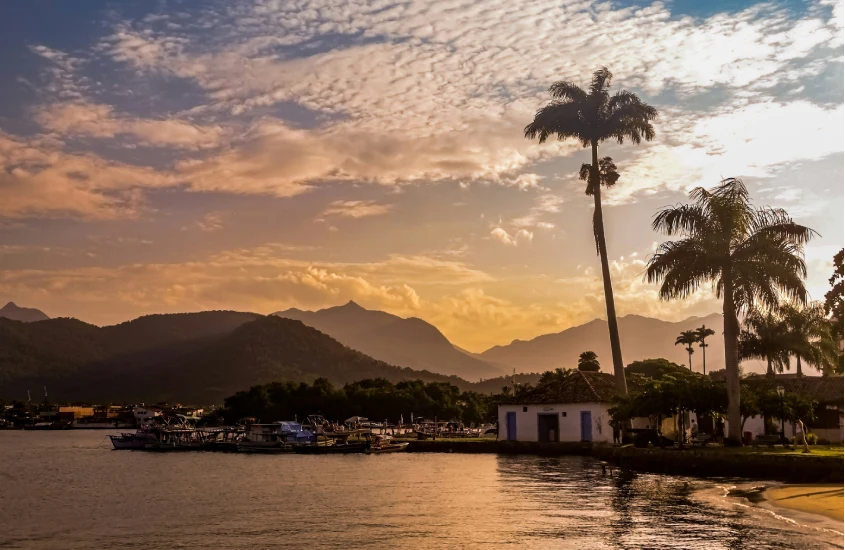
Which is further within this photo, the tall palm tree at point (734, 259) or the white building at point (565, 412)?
the white building at point (565, 412)

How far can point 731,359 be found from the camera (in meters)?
52.4

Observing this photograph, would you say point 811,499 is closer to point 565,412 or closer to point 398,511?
point 398,511

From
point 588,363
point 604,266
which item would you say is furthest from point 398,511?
point 588,363

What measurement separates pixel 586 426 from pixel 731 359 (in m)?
23.8

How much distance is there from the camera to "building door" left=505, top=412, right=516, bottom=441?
80688 mm

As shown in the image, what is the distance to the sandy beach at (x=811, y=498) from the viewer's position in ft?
108

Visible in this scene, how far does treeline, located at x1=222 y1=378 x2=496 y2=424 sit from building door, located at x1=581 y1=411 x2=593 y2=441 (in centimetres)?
6969

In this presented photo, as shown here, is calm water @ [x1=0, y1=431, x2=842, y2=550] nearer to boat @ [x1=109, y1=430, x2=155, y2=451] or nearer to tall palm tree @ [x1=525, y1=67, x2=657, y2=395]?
tall palm tree @ [x1=525, y1=67, x2=657, y2=395]

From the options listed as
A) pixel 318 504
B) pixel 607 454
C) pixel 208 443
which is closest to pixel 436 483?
pixel 318 504

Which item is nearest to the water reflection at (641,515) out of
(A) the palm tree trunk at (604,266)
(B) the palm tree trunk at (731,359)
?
(B) the palm tree trunk at (731,359)

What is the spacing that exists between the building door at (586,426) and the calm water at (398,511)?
5986 mm

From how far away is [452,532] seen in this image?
32.8 m

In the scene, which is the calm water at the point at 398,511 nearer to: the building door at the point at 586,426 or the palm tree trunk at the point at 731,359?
the building door at the point at 586,426

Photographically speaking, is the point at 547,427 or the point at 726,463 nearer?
the point at 726,463
